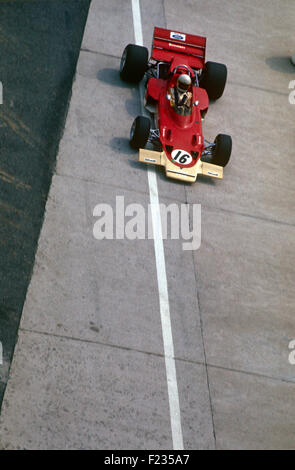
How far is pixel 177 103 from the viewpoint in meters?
9.81

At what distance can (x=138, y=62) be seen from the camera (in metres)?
10.7

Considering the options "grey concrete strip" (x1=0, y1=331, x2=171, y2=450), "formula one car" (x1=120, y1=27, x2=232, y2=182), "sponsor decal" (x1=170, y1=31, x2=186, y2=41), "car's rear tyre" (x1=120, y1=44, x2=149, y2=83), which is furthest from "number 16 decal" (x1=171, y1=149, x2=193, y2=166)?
"grey concrete strip" (x1=0, y1=331, x2=171, y2=450)

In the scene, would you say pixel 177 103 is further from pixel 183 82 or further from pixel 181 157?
pixel 181 157

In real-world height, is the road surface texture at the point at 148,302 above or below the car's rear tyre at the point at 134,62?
below

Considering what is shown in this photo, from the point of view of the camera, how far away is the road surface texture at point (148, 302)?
6.66 m

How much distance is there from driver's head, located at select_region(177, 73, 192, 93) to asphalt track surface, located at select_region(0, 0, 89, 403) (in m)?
2.02

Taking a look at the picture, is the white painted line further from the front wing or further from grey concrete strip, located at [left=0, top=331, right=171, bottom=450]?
the front wing

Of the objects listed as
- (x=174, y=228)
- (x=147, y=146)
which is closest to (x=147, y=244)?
(x=174, y=228)

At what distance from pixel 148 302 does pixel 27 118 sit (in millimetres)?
3906

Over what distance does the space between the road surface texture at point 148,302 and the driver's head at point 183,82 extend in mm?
1105

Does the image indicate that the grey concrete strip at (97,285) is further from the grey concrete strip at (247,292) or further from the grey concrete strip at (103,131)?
the grey concrete strip at (103,131)

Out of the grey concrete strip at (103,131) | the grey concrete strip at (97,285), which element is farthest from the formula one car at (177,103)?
the grey concrete strip at (97,285)

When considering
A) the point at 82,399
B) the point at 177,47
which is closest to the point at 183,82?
the point at 177,47

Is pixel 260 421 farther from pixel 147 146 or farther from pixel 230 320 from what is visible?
pixel 147 146
